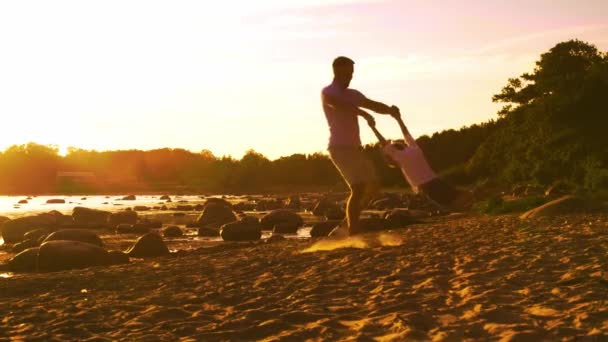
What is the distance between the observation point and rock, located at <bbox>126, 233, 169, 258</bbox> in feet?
35.7

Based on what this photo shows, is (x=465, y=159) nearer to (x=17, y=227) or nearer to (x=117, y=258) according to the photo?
(x=17, y=227)

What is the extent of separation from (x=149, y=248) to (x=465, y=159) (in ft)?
140

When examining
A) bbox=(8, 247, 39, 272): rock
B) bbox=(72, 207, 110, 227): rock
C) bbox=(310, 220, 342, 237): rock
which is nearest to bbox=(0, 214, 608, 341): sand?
bbox=(8, 247, 39, 272): rock

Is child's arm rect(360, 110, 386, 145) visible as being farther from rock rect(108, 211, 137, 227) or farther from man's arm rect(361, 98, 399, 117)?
rock rect(108, 211, 137, 227)

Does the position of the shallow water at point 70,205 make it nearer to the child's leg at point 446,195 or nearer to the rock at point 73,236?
the rock at point 73,236

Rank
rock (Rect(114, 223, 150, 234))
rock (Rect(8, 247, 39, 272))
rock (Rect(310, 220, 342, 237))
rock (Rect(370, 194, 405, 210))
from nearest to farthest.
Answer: rock (Rect(8, 247, 39, 272)) → rock (Rect(310, 220, 342, 237)) → rock (Rect(114, 223, 150, 234)) → rock (Rect(370, 194, 405, 210))

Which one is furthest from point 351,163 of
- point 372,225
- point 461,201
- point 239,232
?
point 239,232

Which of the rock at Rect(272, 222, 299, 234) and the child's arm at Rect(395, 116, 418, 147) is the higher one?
the child's arm at Rect(395, 116, 418, 147)

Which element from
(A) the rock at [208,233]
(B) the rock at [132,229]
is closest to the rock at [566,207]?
(A) the rock at [208,233]

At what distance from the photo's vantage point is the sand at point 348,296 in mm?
4125

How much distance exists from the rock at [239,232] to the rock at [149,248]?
9.80ft

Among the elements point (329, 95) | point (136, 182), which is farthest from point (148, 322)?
point (136, 182)

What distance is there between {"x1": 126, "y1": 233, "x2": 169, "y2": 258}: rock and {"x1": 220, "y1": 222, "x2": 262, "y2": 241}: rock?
299 cm

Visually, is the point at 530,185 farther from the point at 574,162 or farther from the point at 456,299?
the point at 456,299
